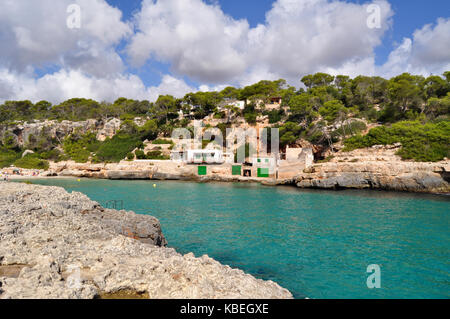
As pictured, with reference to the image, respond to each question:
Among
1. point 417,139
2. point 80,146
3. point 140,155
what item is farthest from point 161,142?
point 417,139

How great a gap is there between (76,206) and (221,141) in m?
43.2

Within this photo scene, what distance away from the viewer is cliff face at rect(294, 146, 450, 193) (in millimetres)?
25797

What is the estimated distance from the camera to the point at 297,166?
35844 mm

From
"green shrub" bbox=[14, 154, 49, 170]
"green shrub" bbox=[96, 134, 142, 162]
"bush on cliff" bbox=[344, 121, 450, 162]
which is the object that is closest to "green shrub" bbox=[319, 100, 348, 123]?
"bush on cliff" bbox=[344, 121, 450, 162]

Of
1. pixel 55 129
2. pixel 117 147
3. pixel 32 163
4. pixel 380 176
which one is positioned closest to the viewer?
pixel 380 176

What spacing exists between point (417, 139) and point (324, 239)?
2634 cm

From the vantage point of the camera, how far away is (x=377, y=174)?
28.7 metres

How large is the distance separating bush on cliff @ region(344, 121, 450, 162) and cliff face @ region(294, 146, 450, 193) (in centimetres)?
116

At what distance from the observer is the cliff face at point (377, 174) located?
2580cm

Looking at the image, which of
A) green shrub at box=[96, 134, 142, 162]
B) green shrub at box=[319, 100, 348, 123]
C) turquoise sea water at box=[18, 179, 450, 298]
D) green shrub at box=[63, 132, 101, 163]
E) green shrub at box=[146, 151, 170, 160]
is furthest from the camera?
green shrub at box=[63, 132, 101, 163]

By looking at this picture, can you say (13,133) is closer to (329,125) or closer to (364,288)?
(329,125)

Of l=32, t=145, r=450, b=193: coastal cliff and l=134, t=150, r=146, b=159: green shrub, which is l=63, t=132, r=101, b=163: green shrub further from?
l=134, t=150, r=146, b=159: green shrub

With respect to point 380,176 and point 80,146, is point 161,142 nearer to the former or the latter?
point 80,146

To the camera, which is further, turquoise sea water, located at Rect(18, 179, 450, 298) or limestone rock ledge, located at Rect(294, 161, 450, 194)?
limestone rock ledge, located at Rect(294, 161, 450, 194)
